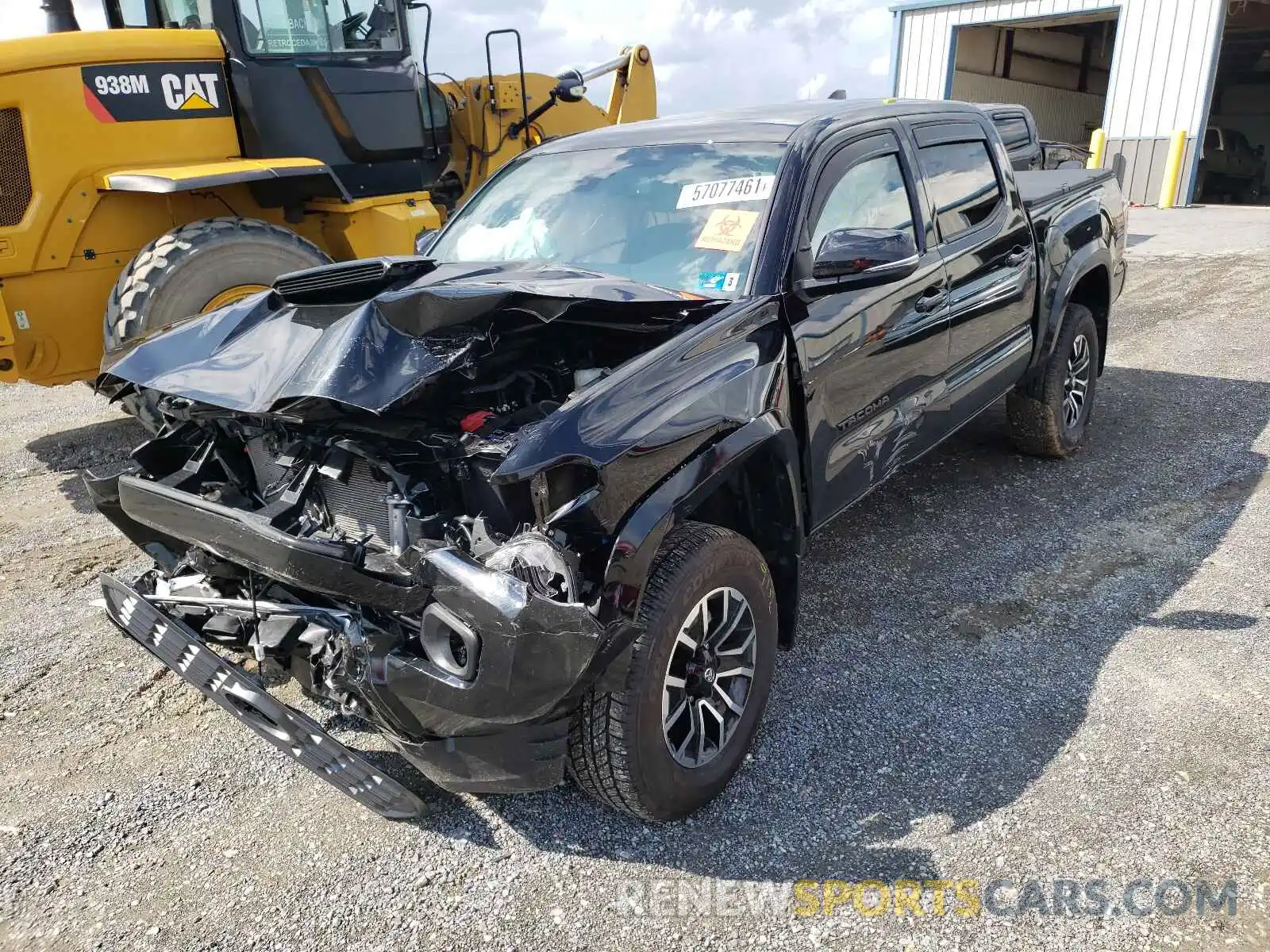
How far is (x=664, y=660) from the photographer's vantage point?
2.49 meters

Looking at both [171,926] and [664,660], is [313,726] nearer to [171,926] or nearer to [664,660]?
[171,926]

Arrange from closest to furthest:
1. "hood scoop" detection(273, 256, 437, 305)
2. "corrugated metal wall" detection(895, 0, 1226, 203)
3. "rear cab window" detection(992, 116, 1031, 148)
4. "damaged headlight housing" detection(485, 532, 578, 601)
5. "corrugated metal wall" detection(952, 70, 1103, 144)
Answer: "damaged headlight housing" detection(485, 532, 578, 601), "hood scoop" detection(273, 256, 437, 305), "rear cab window" detection(992, 116, 1031, 148), "corrugated metal wall" detection(895, 0, 1226, 203), "corrugated metal wall" detection(952, 70, 1103, 144)

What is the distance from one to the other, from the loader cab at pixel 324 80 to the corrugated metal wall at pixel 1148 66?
39.8 feet

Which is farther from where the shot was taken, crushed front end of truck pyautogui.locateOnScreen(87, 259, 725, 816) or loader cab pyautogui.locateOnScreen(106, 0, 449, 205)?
loader cab pyautogui.locateOnScreen(106, 0, 449, 205)

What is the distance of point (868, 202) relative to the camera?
3529mm

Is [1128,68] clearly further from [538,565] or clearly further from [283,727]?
[283,727]

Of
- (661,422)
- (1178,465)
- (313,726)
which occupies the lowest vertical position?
(1178,465)

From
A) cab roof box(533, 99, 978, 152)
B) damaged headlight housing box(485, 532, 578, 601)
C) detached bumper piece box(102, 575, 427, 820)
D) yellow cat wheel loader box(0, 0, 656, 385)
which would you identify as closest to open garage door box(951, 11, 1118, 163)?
yellow cat wheel loader box(0, 0, 656, 385)

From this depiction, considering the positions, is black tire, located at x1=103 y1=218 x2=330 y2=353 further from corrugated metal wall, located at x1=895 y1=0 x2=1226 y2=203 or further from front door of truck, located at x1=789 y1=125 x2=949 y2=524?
corrugated metal wall, located at x1=895 y1=0 x2=1226 y2=203

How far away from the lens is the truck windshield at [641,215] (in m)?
3.18

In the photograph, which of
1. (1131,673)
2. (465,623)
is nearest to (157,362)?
(465,623)

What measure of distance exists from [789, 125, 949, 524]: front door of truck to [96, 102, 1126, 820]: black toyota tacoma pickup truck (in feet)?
0.05

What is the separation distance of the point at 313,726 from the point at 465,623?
637 mm
